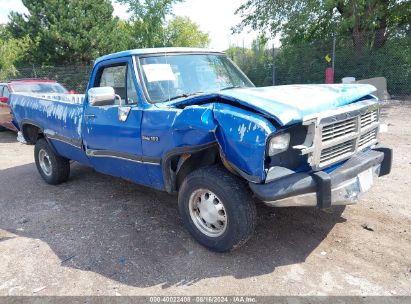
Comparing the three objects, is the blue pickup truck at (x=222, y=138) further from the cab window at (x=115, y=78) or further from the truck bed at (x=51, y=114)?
the truck bed at (x=51, y=114)

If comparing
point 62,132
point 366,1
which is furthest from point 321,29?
point 62,132

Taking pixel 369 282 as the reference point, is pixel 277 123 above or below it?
above

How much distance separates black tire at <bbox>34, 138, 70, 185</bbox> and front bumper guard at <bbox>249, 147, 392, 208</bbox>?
3970 mm

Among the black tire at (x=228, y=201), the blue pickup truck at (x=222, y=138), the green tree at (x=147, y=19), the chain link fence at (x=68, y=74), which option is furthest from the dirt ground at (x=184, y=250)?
the green tree at (x=147, y=19)

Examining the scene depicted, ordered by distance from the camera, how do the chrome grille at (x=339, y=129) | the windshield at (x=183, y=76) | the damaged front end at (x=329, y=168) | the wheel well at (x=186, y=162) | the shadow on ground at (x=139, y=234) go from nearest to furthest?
the damaged front end at (x=329, y=168)
the chrome grille at (x=339, y=129)
the shadow on ground at (x=139, y=234)
the wheel well at (x=186, y=162)
the windshield at (x=183, y=76)

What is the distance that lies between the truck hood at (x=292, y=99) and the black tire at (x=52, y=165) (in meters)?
2.99

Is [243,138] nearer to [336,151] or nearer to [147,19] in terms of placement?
[336,151]

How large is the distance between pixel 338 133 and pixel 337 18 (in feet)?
46.8

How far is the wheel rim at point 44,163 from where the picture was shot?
5.99 metres

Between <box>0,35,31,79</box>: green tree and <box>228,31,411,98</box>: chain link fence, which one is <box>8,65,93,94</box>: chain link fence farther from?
<box>228,31,411,98</box>: chain link fence

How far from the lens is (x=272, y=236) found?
3713mm

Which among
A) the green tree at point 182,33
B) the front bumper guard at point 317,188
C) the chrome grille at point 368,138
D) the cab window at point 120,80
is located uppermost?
the green tree at point 182,33

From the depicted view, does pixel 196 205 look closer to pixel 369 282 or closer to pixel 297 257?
pixel 297 257

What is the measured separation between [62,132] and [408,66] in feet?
42.8
